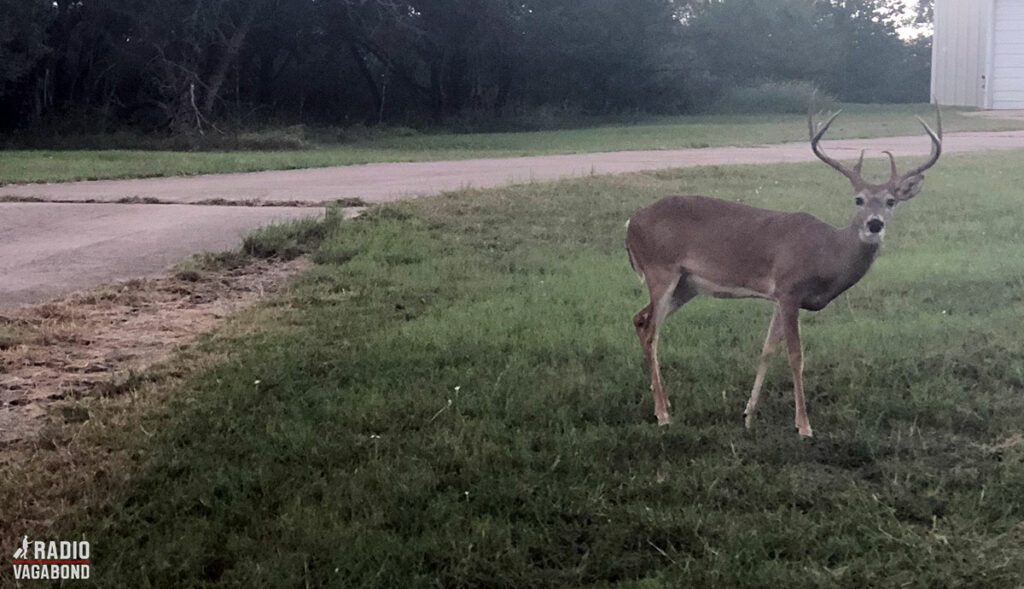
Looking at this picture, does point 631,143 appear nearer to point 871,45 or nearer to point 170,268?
point 170,268

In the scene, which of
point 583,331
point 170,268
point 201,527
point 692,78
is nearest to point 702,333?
point 583,331

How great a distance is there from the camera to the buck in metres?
5.08

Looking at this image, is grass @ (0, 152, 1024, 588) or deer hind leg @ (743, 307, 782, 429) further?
deer hind leg @ (743, 307, 782, 429)

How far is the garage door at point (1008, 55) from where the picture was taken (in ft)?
94.7

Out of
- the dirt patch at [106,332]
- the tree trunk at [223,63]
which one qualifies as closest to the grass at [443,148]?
the tree trunk at [223,63]

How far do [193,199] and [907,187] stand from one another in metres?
8.42

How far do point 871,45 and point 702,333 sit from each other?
152 ft

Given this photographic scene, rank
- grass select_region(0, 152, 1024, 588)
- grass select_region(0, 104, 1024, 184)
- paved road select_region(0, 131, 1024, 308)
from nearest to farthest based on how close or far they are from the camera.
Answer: grass select_region(0, 152, 1024, 588) → paved road select_region(0, 131, 1024, 308) → grass select_region(0, 104, 1024, 184)

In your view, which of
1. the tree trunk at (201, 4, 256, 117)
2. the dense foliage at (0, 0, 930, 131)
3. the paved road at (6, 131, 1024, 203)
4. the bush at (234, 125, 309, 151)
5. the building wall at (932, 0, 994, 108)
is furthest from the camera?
the building wall at (932, 0, 994, 108)

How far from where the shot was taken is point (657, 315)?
17.7ft

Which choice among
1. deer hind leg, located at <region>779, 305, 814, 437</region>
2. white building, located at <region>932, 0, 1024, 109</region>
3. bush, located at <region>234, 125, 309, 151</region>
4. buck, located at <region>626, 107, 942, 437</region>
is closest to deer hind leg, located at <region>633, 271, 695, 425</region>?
buck, located at <region>626, 107, 942, 437</region>

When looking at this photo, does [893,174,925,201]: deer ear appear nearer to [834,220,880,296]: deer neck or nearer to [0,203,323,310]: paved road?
[834,220,880,296]: deer neck

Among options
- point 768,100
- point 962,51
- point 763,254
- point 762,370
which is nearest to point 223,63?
point 768,100

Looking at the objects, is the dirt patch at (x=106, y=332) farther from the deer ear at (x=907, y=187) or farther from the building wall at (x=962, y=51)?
the building wall at (x=962, y=51)
